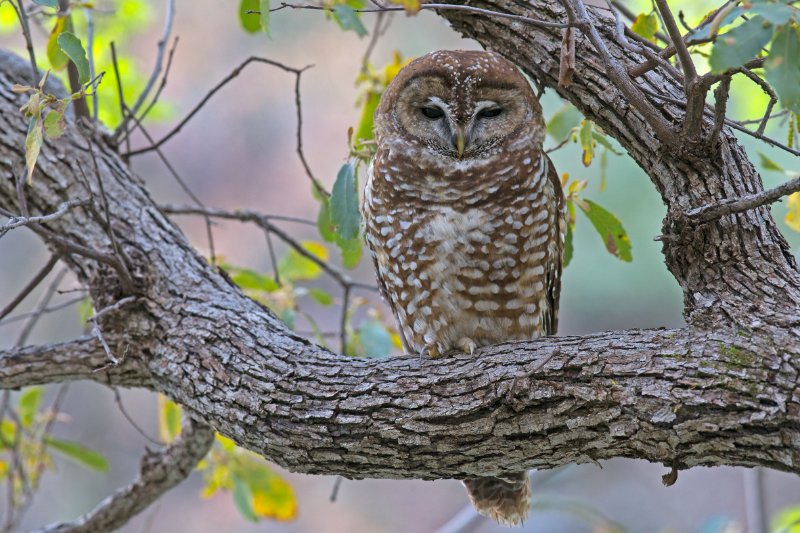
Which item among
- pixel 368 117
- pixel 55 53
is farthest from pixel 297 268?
pixel 55 53

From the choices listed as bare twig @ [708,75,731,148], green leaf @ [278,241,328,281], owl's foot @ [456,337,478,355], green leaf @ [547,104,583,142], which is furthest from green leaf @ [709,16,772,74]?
green leaf @ [278,241,328,281]

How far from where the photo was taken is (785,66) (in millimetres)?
1416

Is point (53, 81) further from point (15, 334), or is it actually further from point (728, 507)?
point (728, 507)

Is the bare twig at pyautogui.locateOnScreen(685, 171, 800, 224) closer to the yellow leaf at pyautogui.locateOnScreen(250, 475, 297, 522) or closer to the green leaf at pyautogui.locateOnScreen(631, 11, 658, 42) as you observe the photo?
the green leaf at pyautogui.locateOnScreen(631, 11, 658, 42)

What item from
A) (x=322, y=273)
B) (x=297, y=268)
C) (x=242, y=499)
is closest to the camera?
(x=242, y=499)

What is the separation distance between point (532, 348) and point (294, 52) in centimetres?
1055

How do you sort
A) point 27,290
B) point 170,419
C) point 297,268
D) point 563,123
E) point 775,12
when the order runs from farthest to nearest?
point 297,268, point 170,419, point 563,123, point 27,290, point 775,12

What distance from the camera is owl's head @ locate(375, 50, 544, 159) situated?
287 cm

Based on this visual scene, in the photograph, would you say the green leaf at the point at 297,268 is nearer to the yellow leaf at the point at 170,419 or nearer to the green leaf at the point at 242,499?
the yellow leaf at the point at 170,419

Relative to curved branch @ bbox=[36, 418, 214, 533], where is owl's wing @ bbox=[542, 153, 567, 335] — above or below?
above

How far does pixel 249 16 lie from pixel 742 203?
1679mm

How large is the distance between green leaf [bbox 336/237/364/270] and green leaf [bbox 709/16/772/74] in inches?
66.9

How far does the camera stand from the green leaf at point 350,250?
3096 millimetres

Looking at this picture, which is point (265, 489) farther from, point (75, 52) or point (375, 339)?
point (75, 52)
